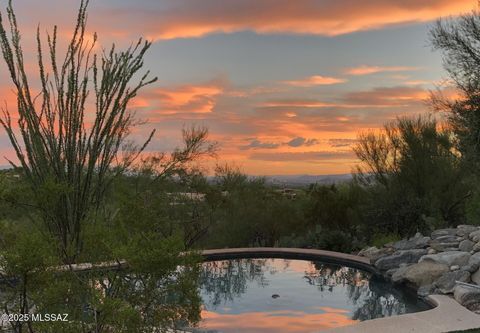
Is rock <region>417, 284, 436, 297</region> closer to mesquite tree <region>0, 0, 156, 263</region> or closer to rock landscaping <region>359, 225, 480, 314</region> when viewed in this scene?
rock landscaping <region>359, 225, 480, 314</region>

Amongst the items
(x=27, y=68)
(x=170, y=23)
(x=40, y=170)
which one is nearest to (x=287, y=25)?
(x=170, y=23)

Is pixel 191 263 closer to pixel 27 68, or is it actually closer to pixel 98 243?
pixel 98 243

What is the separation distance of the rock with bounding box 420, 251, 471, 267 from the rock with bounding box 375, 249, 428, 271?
22.8 inches

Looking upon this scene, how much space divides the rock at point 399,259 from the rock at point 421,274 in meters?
0.89

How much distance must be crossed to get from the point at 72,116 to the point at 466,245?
29.0 feet

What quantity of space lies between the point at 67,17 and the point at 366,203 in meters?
12.0

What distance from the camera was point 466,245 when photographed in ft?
36.3

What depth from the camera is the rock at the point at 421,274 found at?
9.83 meters

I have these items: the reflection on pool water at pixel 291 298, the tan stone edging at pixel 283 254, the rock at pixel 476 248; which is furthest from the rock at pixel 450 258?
the tan stone edging at pixel 283 254

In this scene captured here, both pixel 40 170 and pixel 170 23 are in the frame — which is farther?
pixel 170 23

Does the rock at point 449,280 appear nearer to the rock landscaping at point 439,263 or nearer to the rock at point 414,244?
the rock landscaping at point 439,263

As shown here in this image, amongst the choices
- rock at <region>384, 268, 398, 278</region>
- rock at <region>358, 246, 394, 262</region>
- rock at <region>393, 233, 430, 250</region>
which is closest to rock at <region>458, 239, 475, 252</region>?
rock at <region>393, 233, 430, 250</region>

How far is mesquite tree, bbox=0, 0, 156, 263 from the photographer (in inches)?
271

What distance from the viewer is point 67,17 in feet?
26.0
